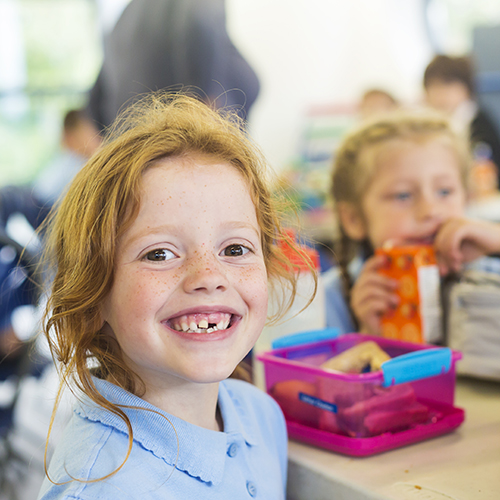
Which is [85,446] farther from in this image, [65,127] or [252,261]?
[65,127]

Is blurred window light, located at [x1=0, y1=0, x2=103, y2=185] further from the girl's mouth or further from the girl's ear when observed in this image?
the girl's mouth

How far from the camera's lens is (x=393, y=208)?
45.7 inches

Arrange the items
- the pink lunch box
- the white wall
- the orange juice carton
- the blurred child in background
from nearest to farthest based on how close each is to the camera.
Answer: the pink lunch box, the orange juice carton, the blurred child in background, the white wall

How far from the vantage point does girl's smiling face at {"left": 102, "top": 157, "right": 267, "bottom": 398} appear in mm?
595

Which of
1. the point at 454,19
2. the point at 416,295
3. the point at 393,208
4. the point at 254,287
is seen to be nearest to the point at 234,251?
the point at 254,287

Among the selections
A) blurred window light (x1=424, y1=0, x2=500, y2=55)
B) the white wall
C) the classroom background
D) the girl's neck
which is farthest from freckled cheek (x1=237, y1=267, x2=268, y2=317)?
blurred window light (x1=424, y1=0, x2=500, y2=55)

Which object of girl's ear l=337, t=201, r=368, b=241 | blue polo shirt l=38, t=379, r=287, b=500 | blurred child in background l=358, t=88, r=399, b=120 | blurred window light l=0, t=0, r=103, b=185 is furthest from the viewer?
blurred window light l=0, t=0, r=103, b=185

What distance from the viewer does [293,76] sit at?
488 cm

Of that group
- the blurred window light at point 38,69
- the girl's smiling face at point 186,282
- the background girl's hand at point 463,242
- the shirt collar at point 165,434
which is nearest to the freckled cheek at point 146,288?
the girl's smiling face at point 186,282

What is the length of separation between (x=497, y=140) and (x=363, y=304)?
2701 millimetres

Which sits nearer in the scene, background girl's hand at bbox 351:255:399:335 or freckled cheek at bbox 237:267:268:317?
freckled cheek at bbox 237:267:268:317

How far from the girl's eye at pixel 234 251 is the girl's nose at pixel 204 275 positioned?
0.03m

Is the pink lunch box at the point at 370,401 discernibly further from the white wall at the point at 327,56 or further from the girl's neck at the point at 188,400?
the white wall at the point at 327,56

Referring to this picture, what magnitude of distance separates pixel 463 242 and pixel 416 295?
201 millimetres
